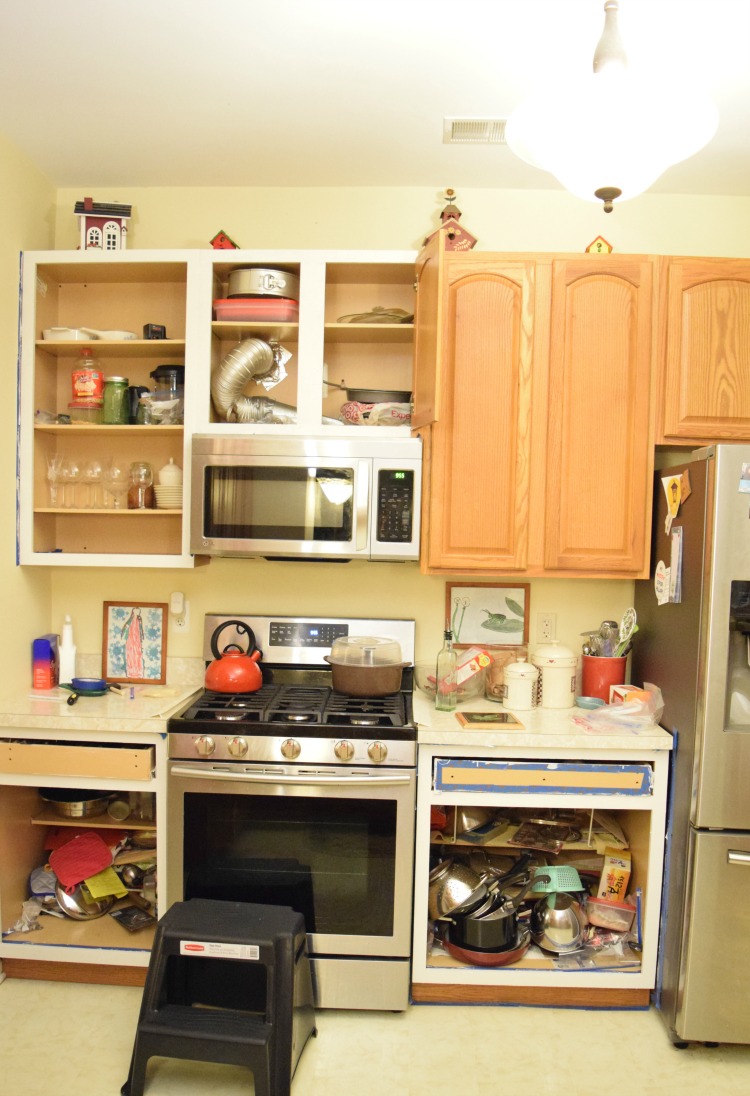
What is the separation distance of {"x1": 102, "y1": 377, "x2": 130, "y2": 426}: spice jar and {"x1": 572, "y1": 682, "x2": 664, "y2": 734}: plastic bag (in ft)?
6.05

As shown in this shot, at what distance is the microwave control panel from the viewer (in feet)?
7.60

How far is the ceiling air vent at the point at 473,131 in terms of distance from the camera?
7.20 ft

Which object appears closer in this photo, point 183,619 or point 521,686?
point 521,686

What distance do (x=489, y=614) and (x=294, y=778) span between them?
0.95m

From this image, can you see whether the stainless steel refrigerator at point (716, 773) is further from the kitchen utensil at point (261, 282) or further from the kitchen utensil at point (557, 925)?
the kitchen utensil at point (261, 282)

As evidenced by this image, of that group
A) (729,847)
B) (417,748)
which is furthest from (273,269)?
(729,847)

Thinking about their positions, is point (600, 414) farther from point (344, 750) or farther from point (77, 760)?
point (77, 760)

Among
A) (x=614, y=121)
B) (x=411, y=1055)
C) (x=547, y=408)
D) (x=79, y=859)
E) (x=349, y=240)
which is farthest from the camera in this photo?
(x=349, y=240)

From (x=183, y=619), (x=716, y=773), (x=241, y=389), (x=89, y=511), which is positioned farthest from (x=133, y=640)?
(x=716, y=773)

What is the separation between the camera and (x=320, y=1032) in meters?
2.09

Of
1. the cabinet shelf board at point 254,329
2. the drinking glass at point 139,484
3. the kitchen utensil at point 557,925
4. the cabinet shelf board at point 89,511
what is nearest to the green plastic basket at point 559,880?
the kitchen utensil at point 557,925

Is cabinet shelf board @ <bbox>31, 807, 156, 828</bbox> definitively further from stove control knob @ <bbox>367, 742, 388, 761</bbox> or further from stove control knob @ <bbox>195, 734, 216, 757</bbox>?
stove control knob @ <bbox>367, 742, 388, 761</bbox>

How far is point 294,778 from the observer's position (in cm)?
214

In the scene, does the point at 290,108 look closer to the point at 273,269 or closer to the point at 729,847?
the point at 273,269
